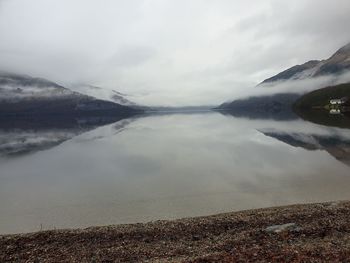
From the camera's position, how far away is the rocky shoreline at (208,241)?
71.0 ft

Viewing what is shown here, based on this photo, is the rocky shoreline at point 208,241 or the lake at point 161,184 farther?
the lake at point 161,184

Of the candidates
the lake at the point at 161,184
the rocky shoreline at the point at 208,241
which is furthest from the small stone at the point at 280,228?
the lake at the point at 161,184

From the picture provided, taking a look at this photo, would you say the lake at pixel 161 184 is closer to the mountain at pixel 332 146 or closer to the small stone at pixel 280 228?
the mountain at pixel 332 146

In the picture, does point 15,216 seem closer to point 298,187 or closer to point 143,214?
point 143,214

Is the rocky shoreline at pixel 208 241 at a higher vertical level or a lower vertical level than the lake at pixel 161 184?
higher

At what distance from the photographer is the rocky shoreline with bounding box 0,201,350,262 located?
852 inches

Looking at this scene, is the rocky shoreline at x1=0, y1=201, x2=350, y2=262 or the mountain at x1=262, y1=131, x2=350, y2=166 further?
the mountain at x1=262, y1=131, x2=350, y2=166

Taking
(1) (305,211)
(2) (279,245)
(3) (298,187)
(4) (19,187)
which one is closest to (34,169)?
(4) (19,187)

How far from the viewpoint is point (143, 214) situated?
37.8 metres

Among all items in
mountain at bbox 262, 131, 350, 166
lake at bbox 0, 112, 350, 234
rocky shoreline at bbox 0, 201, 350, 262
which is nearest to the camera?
rocky shoreline at bbox 0, 201, 350, 262

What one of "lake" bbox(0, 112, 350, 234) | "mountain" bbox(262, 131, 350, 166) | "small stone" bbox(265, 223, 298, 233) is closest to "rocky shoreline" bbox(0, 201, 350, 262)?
"small stone" bbox(265, 223, 298, 233)

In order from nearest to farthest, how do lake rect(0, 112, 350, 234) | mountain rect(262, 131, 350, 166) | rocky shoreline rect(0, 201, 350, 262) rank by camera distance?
rocky shoreline rect(0, 201, 350, 262)
lake rect(0, 112, 350, 234)
mountain rect(262, 131, 350, 166)

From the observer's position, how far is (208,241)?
25.4 m

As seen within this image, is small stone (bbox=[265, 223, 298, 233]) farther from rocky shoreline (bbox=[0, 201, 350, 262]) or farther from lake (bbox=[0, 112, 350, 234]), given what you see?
lake (bbox=[0, 112, 350, 234])
